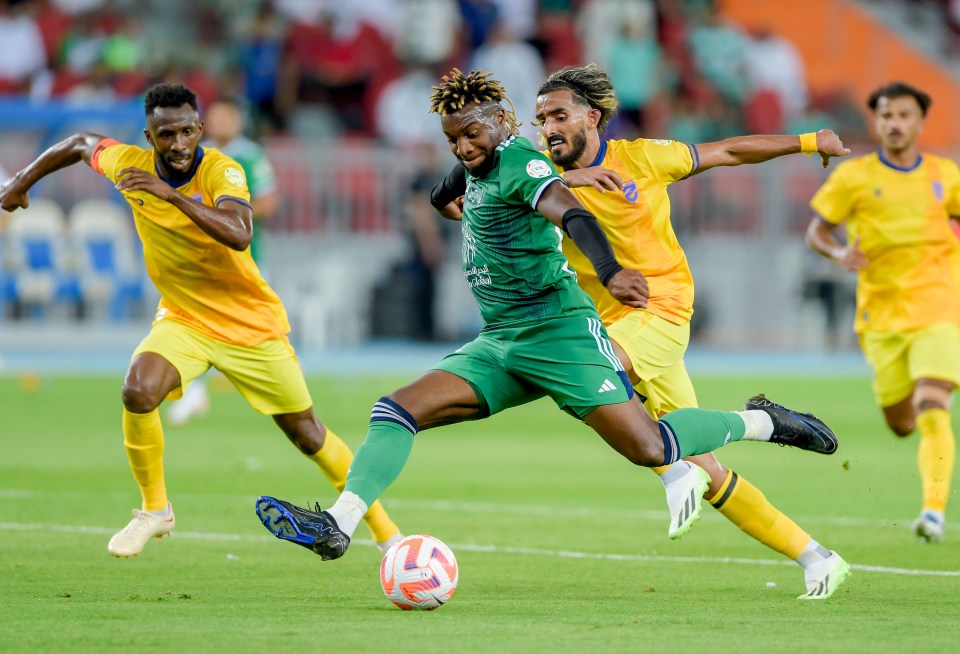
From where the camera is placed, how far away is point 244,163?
1284cm

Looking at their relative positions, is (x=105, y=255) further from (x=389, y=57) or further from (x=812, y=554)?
(x=812, y=554)

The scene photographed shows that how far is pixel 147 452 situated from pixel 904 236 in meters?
4.97

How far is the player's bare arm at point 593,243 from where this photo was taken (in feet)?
20.4

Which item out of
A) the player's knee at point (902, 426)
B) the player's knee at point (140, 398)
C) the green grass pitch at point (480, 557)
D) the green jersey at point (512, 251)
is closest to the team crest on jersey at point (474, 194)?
the green jersey at point (512, 251)

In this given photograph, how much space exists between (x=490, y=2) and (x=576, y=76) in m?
17.5

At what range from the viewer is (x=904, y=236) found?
1030cm

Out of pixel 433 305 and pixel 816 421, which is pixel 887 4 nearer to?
pixel 433 305

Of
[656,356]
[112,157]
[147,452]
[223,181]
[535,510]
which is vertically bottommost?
[535,510]

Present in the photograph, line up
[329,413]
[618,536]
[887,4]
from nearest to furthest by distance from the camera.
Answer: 1. [618,536]
2. [329,413]
3. [887,4]

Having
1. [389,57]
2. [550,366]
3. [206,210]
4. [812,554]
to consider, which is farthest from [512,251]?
[389,57]

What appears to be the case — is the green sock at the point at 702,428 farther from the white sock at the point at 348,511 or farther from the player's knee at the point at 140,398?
the player's knee at the point at 140,398

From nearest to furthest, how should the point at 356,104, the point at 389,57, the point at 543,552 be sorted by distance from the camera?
the point at 543,552 → the point at 356,104 → the point at 389,57

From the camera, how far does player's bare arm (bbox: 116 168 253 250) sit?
24.4 ft

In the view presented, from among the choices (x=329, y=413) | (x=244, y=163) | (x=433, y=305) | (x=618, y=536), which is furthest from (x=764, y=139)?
(x=433, y=305)
